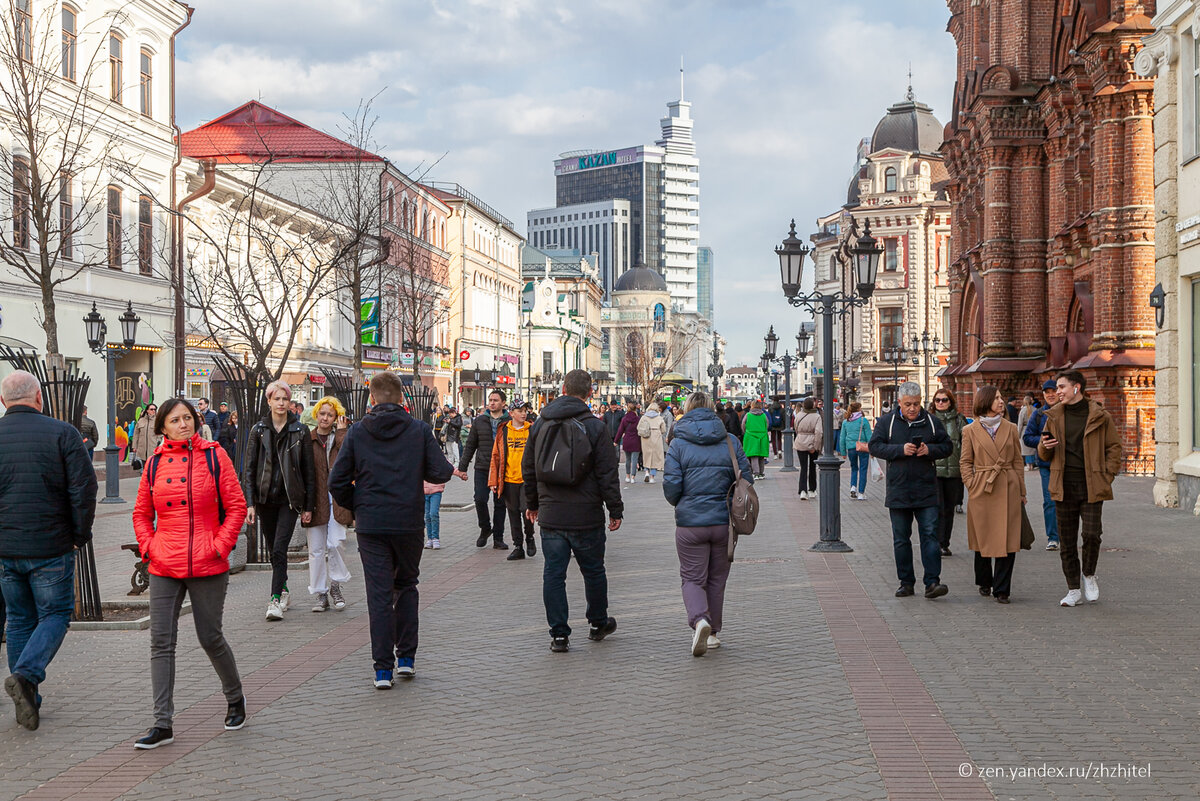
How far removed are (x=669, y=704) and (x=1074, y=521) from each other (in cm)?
480

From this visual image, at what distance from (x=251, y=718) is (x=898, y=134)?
82423 mm

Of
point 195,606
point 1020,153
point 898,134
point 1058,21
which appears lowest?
point 195,606

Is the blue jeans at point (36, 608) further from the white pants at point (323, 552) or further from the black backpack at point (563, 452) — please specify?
the white pants at point (323, 552)

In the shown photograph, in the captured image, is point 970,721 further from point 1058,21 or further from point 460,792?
point 1058,21

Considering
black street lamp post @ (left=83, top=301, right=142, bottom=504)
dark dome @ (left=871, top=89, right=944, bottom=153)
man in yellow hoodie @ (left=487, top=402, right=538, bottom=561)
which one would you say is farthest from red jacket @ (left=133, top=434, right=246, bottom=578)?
dark dome @ (left=871, top=89, right=944, bottom=153)

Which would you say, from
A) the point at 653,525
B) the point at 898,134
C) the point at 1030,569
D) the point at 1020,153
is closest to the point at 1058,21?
the point at 1020,153

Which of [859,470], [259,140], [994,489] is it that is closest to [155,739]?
[994,489]

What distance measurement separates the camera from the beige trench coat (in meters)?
10.6

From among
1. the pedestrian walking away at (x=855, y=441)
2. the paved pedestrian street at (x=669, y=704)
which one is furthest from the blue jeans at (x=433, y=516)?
the pedestrian walking away at (x=855, y=441)

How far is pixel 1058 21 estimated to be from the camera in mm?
35000

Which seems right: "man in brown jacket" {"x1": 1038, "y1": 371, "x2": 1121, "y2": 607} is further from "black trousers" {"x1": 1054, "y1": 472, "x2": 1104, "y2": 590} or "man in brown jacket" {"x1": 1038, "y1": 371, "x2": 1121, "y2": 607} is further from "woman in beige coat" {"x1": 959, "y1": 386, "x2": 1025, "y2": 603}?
"woman in beige coat" {"x1": 959, "y1": 386, "x2": 1025, "y2": 603}

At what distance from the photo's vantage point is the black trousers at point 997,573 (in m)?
10.8

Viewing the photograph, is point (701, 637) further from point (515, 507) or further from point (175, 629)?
point (515, 507)

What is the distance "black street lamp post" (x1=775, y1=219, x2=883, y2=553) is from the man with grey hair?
3504 millimetres
